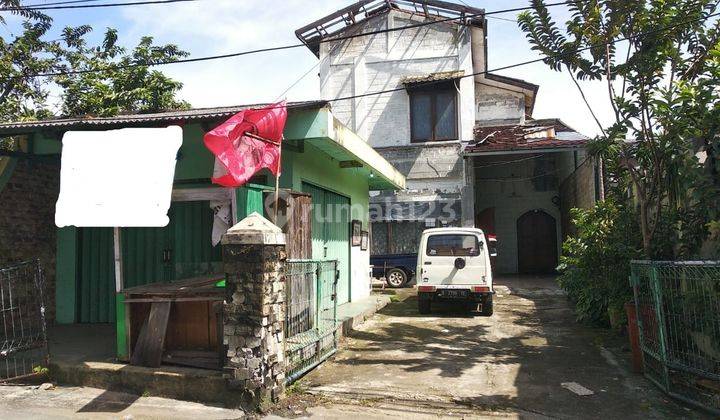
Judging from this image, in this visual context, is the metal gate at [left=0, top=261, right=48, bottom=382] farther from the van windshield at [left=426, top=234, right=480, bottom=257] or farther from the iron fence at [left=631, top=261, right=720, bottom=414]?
the van windshield at [left=426, top=234, right=480, bottom=257]

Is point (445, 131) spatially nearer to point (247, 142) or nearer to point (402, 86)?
point (402, 86)

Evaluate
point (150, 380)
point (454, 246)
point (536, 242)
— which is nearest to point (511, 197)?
point (536, 242)

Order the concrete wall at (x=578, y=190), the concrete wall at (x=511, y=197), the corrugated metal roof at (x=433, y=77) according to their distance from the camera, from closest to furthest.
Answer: the concrete wall at (x=578, y=190)
the corrugated metal roof at (x=433, y=77)
the concrete wall at (x=511, y=197)

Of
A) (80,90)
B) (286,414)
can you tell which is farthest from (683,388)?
(80,90)

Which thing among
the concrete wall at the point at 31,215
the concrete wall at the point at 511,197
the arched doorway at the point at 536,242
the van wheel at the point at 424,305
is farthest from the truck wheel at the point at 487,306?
the arched doorway at the point at 536,242

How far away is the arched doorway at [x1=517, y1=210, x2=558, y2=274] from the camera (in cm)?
1859

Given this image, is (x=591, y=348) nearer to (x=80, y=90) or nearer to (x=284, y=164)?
(x=284, y=164)

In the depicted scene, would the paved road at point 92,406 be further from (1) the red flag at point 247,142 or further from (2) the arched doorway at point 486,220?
(2) the arched doorway at point 486,220

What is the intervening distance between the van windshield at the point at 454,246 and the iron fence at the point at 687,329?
464 cm

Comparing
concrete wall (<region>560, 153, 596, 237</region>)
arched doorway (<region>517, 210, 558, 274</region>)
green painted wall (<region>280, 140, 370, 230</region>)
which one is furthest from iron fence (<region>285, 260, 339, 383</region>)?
arched doorway (<region>517, 210, 558, 274</region>)

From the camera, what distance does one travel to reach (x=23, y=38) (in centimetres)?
1409

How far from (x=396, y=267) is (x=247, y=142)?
33.2 ft

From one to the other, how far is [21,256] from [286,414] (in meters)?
5.23

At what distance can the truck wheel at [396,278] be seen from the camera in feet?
49.0
